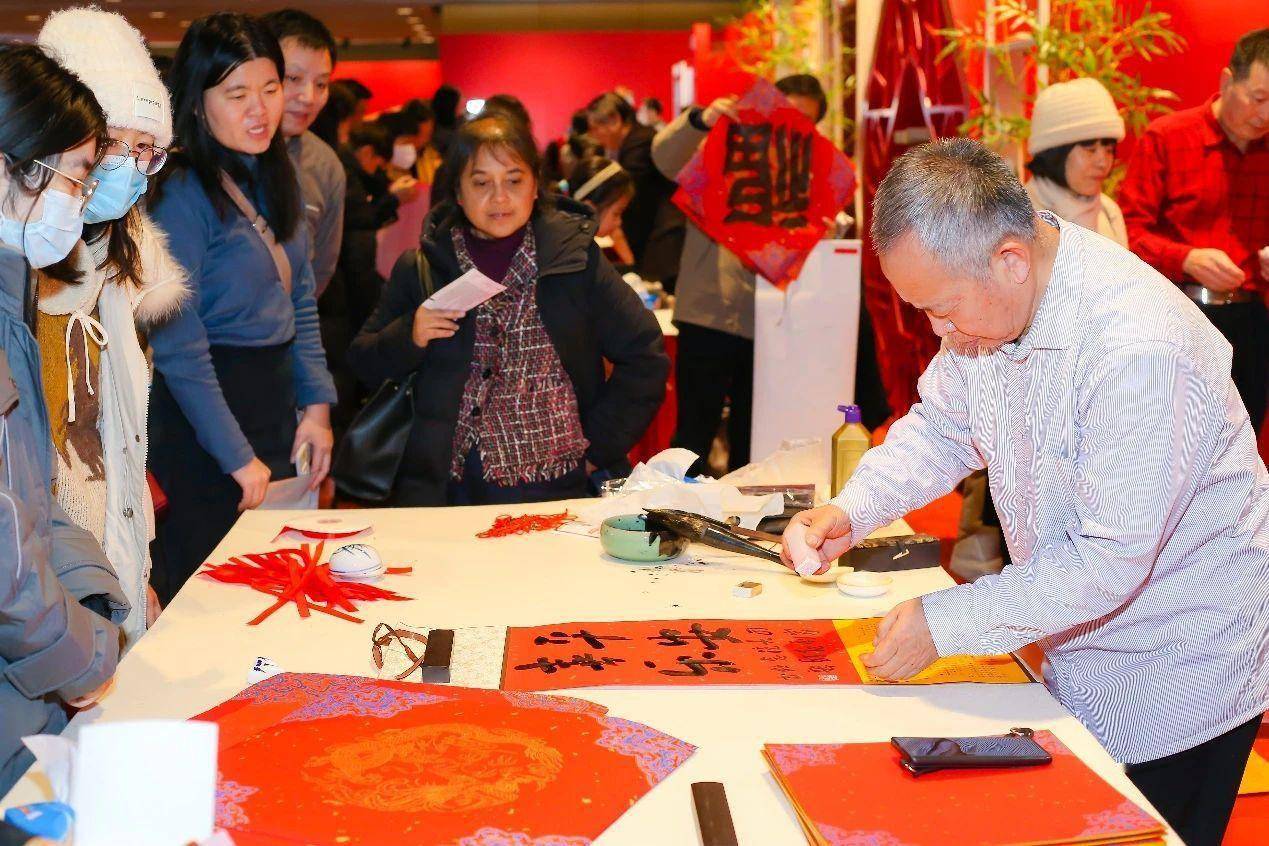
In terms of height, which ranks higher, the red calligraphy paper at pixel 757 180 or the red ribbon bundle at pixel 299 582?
the red calligraphy paper at pixel 757 180

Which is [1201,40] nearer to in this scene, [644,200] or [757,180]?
[757,180]

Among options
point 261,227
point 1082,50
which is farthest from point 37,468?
point 1082,50

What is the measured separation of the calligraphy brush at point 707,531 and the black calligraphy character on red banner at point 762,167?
222 cm

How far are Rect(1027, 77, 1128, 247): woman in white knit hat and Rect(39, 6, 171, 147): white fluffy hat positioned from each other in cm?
241

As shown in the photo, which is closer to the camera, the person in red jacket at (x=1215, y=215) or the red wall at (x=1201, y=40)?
the person in red jacket at (x=1215, y=215)

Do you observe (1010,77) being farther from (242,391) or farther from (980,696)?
(980,696)

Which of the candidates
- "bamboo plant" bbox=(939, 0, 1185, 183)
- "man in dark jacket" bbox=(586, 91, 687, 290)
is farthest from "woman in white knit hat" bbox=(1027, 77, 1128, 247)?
"man in dark jacket" bbox=(586, 91, 687, 290)

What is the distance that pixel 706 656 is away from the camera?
65.2 inches

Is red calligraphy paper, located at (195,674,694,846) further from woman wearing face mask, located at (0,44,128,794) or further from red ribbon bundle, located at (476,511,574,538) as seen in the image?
red ribbon bundle, located at (476,511,574,538)

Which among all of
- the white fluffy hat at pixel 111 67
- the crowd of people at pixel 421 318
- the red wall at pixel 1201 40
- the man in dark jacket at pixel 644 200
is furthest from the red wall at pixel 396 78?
the white fluffy hat at pixel 111 67

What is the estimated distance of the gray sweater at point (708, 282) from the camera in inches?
167

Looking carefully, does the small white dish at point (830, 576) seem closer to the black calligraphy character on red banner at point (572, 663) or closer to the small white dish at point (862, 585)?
the small white dish at point (862, 585)

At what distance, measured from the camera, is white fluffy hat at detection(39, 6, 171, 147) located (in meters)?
2.04

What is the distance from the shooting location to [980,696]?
153 cm
